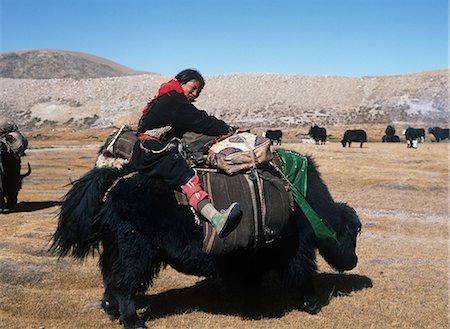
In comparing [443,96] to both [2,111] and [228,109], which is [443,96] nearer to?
[228,109]

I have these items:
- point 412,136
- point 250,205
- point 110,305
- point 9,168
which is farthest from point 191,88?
point 412,136

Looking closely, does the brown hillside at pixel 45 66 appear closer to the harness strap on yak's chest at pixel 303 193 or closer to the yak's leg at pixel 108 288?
the yak's leg at pixel 108 288

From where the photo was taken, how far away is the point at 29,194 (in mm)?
13734

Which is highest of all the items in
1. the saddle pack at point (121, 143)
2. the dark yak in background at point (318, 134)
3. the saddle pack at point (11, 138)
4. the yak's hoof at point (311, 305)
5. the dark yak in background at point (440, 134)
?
the saddle pack at point (121, 143)

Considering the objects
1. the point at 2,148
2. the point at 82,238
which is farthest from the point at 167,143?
the point at 2,148

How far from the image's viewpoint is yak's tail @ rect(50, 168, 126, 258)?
4.40 m

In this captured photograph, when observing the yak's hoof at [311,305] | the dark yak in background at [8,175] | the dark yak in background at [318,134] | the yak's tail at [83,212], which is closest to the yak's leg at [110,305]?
the yak's tail at [83,212]

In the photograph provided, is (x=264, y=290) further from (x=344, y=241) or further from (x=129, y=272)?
(x=129, y=272)

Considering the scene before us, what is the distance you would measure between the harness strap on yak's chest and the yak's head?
0.17 m

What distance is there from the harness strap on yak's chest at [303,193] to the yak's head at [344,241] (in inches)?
6.6

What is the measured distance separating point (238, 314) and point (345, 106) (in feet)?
192

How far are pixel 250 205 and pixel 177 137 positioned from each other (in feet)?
3.03

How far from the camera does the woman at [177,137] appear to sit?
168 inches

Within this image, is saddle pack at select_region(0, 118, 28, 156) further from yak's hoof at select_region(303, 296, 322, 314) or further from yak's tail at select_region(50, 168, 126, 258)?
yak's hoof at select_region(303, 296, 322, 314)
